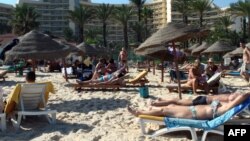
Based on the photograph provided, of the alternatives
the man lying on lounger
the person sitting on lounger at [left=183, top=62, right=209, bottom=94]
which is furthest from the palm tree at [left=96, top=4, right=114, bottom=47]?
the person sitting on lounger at [left=183, top=62, right=209, bottom=94]

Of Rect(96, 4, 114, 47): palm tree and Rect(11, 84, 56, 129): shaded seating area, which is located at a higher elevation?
Rect(96, 4, 114, 47): palm tree

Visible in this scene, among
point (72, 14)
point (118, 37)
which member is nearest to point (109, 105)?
point (72, 14)

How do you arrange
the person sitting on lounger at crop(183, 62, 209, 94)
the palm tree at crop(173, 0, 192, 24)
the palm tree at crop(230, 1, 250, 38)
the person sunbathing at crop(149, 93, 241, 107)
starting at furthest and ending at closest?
the palm tree at crop(173, 0, 192, 24)
the palm tree at crop(230, 1, 250, 38)
the person sitting on lounger at crop(183, 62, 209, 94)
the person sunbathing at crop(149, 93, 241, 107)

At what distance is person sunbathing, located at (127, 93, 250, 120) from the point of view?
5.79 meters

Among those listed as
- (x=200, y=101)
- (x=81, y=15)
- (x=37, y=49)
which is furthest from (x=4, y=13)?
(x=200, y=101)

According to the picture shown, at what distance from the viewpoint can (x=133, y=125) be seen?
7168 mm

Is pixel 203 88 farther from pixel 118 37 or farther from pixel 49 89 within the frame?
pixel 118 37

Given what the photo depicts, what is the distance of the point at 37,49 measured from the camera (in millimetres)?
9875

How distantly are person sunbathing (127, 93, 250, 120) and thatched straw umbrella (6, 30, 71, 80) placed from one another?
4.15m

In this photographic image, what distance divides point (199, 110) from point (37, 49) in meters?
5.03

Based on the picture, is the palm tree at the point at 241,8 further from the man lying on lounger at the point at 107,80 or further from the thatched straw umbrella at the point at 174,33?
the thatched straw umbrella at the point at 174,33

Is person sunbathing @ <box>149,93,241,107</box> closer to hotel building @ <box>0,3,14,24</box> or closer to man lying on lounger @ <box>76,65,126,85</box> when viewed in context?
man lying on lounger @ <box>76,65,126,85</box>

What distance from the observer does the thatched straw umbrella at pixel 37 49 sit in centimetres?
982

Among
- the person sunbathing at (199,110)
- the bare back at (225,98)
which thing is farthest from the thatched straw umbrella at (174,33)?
the person sunbathing at (199,110)
